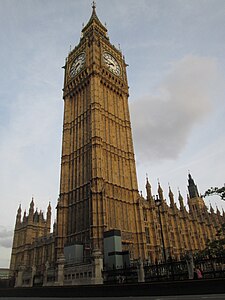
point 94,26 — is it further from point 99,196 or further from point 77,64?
point 99,196

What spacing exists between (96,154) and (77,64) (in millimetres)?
22329

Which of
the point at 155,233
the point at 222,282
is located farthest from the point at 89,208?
the point at 222,282

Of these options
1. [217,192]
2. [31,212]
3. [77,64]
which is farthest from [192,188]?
[217,192]

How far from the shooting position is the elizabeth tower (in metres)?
32.0

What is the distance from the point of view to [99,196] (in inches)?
1249

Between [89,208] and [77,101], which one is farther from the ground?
[77,101]

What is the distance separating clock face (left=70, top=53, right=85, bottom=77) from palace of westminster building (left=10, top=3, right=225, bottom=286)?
184 mm

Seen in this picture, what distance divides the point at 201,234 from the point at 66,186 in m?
35.8

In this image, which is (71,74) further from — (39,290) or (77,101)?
(39,290)

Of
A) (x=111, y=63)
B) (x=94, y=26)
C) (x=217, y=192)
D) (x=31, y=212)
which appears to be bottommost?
(x=217, y=192)

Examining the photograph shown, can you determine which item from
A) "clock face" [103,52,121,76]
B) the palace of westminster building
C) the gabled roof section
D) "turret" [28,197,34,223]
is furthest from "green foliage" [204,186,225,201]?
"turret" [28,197,34,223]

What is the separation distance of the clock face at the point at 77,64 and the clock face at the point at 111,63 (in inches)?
172

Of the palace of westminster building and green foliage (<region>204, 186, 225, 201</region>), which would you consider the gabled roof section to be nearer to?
the palace of westminster building

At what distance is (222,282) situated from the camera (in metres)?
9.69
